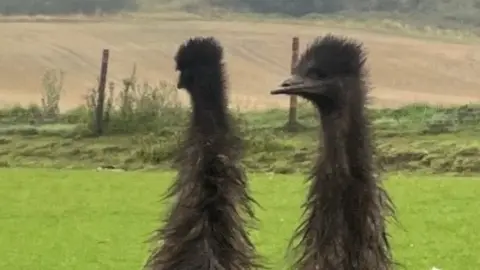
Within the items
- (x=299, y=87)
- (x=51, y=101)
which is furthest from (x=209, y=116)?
(x=51, y=101)

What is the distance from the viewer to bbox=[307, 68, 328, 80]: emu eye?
393cm

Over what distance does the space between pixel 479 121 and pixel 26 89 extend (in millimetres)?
11471

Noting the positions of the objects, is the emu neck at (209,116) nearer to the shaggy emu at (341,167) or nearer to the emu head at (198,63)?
the emu head at (198,63)

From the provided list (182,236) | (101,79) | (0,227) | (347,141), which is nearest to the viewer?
(347,141)

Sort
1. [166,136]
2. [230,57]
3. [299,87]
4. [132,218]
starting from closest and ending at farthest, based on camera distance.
Result: [299,87]
[132,218]
[166,136]
[230,57]

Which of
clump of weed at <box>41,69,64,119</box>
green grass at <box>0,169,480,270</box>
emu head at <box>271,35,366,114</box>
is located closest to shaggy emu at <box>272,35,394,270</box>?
emu head at <box>271,35,366,114</box>

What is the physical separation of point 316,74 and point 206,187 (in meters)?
0.73

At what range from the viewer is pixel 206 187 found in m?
4.44

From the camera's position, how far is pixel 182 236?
4.41 meters

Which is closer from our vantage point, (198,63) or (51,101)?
(198,63)

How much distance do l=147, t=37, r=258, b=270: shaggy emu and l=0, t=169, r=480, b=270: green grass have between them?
242 centimetres

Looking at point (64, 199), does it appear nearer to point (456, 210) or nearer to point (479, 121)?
point (456, 210)

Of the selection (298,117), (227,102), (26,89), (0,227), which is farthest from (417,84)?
(227,102)

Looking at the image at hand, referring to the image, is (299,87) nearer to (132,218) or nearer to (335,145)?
(335,145)
